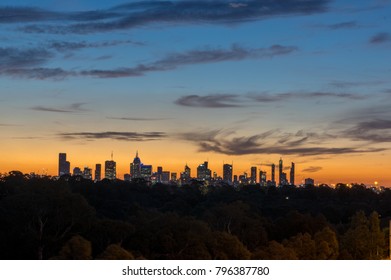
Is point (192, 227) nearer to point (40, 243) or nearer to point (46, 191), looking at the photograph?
point (40, 243)

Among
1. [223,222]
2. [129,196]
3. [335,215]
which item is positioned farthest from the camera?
[129,196]

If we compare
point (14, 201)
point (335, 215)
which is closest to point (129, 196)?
point (335, 215)

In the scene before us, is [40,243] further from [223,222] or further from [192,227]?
[223,222]

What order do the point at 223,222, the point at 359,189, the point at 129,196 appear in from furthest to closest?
the point at 359,189 < the point at 129,196 < the point at 223,222

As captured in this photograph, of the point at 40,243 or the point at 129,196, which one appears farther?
the point at 129,196

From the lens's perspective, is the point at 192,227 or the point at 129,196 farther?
the point at 129,196
